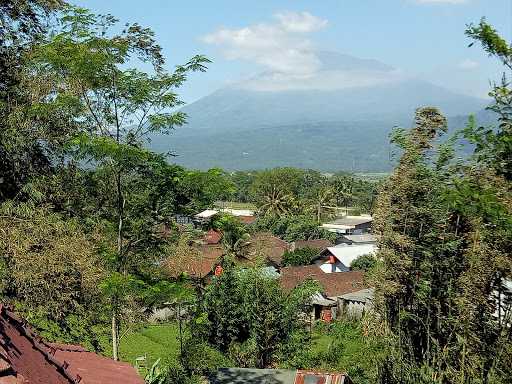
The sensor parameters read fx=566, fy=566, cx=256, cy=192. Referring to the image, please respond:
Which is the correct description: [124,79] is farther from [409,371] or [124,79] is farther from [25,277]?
[409,371]

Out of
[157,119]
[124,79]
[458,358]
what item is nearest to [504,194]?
[458,358]

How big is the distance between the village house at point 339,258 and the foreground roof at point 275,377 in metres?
30.5

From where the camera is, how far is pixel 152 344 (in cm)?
2936

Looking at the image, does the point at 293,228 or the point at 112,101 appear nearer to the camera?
the point at 112,101

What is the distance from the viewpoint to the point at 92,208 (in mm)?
11039

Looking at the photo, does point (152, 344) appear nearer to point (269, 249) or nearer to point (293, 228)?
point (269, 249)

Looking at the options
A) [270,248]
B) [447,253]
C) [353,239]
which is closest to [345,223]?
[353,239]

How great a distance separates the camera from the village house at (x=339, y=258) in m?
44.3

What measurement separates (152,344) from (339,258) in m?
19.3

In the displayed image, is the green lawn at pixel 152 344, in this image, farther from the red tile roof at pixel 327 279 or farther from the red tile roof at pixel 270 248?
the red tile roof at pixel 270 248

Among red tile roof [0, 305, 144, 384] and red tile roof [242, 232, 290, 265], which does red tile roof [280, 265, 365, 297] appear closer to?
red tile roof [242, 232, 290, 265]

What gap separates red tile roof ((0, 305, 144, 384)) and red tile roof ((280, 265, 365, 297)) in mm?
28403

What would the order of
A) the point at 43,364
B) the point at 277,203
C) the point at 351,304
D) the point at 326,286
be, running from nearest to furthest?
the point at 43,364
the point at 351,304
the point at 326,286
the point at 277,203

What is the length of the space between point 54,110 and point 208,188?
10.8 feet
